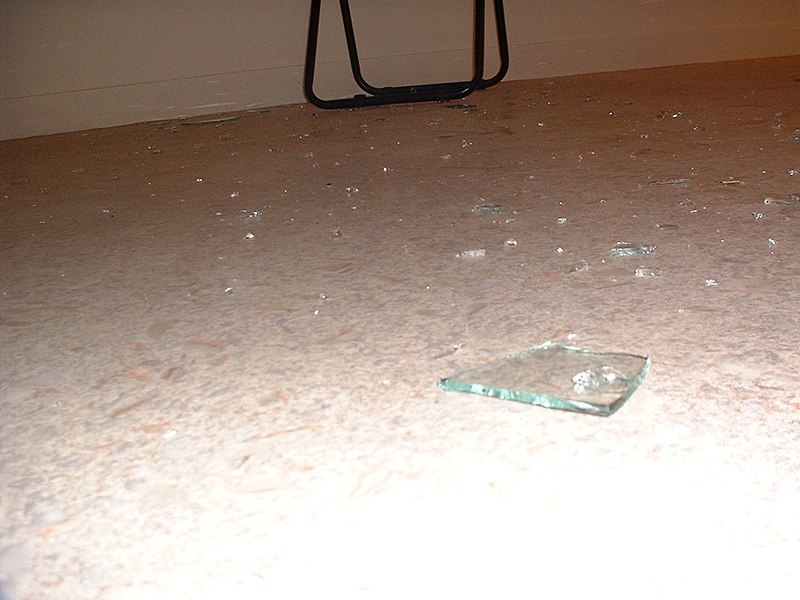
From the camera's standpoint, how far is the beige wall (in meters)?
3.10

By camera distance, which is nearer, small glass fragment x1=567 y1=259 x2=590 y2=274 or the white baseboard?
small glass fragment x1=567 y1=259 x2=590 y2=274

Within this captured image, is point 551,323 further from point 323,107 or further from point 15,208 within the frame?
point 323,107

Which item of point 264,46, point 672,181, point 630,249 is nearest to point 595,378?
point 630,249

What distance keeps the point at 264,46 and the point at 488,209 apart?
2105 millimetres

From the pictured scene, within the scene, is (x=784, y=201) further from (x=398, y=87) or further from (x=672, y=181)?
(x=398, y=87)

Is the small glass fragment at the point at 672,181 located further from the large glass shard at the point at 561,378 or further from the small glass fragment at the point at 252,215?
the large glass shard at the point at 561,378

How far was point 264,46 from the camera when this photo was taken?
3357 mm

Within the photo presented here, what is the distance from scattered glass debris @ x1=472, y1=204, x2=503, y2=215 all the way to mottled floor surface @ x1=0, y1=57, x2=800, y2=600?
0.02 metres

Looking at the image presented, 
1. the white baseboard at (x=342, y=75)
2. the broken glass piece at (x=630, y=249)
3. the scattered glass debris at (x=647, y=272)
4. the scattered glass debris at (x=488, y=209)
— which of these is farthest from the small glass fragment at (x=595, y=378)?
the white baseboard at (x=342, y=75)

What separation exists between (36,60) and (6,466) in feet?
8.80

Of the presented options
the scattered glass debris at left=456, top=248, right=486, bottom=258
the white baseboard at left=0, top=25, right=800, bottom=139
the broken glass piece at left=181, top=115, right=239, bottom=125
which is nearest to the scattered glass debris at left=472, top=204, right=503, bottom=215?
the scattered glass debris at left=456, top=248, right=486, bottom=258

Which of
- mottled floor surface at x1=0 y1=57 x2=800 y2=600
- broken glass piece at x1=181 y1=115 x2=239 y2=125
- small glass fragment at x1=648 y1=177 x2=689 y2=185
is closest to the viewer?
mottled floor surface at x1=0 y1=57 x2=800 y2=600

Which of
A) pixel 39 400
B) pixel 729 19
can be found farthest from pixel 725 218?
pixel 729 19

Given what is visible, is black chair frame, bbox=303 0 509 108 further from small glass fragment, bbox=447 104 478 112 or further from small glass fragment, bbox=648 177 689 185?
small glass fragment, bbox=648 177 689 185
